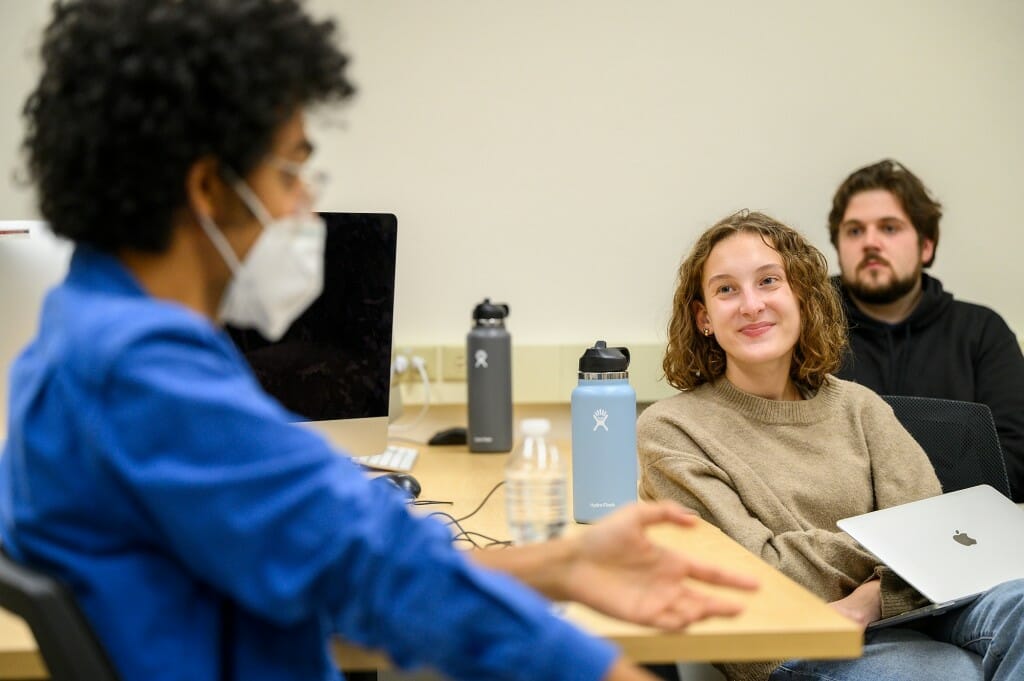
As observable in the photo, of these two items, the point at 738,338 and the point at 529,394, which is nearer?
the point at 738,338

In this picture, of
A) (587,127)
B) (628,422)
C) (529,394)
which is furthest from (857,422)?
(587,127)

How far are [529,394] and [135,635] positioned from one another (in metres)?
Result: 2.29

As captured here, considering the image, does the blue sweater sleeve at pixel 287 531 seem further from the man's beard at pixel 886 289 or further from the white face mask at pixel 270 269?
the man's beard at pixel 886 289

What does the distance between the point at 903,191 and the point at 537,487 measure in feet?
6.06

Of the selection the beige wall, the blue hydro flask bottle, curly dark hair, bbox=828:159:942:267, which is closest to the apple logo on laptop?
the blue hydro flask bottle

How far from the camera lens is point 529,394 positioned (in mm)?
3004

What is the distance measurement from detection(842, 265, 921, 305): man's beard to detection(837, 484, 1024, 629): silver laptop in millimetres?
1063

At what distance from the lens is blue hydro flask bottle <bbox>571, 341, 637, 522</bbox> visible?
4.95 ft

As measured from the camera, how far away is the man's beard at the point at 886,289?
2.63 m

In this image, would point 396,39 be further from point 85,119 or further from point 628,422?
point 85,119

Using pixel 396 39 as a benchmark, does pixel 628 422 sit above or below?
below

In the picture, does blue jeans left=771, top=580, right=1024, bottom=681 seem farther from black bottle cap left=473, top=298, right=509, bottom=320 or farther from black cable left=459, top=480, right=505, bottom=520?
black bottle cap left=473, top=298, right=509, bottom=320

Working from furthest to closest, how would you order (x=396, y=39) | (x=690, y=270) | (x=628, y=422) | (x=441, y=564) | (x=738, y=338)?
1. (x=396, y=39)
2. (x=690, y=270)
3. (x=738, y=338)
4. (x=628, y=422)
5. (x=441, y=564)

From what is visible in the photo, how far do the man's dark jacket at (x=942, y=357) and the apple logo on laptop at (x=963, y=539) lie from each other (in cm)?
98
